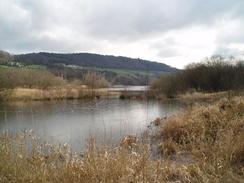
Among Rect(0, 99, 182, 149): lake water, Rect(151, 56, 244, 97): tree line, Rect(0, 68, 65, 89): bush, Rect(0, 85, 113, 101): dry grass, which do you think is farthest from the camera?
Rect(151, 56, 244, 97): tree line

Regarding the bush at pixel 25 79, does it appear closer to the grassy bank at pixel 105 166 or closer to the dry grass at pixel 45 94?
the dry grass at pixel 45 94

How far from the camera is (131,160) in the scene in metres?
5.38

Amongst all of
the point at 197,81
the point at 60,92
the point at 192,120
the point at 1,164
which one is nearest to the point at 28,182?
the point at 1,164

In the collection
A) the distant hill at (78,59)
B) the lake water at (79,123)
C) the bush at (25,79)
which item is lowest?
the lake water at (79,123)

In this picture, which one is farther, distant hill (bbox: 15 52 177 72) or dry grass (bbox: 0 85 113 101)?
distant hill (bbox: 15 52 177 72)

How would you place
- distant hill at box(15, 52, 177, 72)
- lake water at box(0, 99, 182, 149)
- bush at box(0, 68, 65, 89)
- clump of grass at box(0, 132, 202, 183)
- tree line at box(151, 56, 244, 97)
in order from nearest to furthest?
clump of grass at box(0, 132, 202, 183) < lake water at box(0, 99, 182, 149) < bush at box(0, 68, 65, 89) < tree line at box(151, 56, 244, 97) < distant hill at box(15, 52, 177, 72)

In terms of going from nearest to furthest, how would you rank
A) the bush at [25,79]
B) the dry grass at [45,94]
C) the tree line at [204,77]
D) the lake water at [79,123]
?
the lake water at [79,123], the dry grass at [45,94], the bush at [25,79], the tree line at [204,77]

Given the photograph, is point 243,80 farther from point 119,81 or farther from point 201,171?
point 201,171

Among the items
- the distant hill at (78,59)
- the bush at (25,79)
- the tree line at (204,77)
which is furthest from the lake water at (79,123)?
the distant hill at (78,59)

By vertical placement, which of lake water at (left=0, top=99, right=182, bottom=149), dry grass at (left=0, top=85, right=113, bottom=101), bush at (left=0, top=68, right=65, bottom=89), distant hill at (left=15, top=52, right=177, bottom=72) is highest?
distant hill at (left=15, top=52, right=177, bottom=72)

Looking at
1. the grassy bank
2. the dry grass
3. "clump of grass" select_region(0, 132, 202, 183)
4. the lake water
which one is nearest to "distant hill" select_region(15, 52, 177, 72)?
the dry grass

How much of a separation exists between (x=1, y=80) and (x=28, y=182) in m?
46.2

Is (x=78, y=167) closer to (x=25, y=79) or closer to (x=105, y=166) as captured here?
(x=105, y=166)

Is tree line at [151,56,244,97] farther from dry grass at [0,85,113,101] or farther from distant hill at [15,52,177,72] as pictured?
distant hill at [15,52,177,72]
